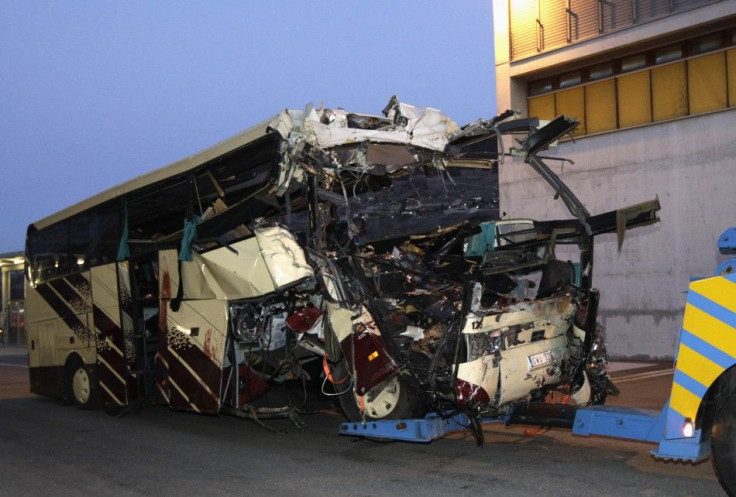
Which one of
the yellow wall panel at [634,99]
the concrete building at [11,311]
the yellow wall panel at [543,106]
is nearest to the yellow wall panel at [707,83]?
the yellow wall panel at [634,99]

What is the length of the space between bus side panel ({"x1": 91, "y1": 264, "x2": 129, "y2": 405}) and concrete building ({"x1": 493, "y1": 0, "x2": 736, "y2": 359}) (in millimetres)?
10948

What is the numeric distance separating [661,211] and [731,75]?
3.10m

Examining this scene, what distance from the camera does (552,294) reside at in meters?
8.52

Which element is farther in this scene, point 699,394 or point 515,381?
point 515,381

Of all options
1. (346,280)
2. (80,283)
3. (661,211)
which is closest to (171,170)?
(80,283)

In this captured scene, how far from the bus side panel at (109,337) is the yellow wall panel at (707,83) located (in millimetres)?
12586

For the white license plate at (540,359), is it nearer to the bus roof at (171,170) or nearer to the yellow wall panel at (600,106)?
the bus roof at (171,170)

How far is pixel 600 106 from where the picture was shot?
1916 cm

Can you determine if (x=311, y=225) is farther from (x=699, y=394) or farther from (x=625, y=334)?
(x=625, y=334)

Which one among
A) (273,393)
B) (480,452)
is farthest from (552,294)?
(273,393)

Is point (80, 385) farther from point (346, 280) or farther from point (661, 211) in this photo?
point (661, 211)

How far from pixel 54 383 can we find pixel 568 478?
30.3 ft

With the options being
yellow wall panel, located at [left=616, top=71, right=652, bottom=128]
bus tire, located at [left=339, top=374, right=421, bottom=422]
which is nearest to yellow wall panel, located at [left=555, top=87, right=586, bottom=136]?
yellow wall panel, located at [left=616, top=71, right=652, bottom=128]

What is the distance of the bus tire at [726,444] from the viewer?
5.33 metres
